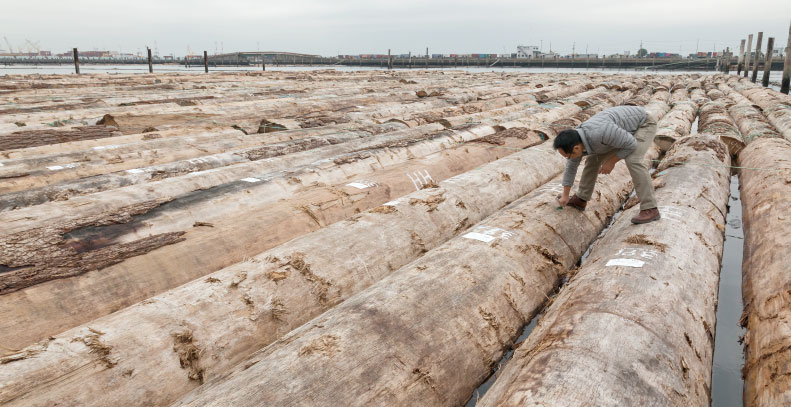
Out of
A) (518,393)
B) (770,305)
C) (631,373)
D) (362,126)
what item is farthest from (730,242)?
(362,126)

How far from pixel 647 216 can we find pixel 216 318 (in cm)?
423

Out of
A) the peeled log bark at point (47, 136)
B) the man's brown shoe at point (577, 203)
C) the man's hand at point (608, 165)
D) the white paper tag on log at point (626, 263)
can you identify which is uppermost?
the man's hand at point (608, 165)

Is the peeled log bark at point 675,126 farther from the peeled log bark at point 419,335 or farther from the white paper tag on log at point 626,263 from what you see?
the white paper tag on log at point 626,263

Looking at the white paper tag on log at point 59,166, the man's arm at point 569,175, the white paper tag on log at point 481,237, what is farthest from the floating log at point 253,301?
the white paper tag on log at point 59,166

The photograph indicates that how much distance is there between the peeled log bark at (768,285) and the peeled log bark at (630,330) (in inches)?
11.5

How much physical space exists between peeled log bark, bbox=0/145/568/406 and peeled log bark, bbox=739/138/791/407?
107 inches

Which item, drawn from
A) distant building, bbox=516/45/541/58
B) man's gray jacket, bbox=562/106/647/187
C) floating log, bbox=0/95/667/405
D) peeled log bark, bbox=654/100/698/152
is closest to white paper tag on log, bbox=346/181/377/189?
floating log, bbox=0/95/667/405

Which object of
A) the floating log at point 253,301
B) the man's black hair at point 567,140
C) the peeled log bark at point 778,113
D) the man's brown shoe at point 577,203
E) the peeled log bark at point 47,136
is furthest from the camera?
the peeled log bark at point 778,113

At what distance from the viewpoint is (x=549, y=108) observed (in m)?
14.1

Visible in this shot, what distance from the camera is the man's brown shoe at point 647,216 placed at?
15.9 feet

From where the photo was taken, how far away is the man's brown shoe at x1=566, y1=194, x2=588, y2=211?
18.1 ft

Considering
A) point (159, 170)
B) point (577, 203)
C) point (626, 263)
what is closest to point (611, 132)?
point (577, 203)

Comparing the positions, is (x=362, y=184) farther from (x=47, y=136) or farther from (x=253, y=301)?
(x=47, y=136)

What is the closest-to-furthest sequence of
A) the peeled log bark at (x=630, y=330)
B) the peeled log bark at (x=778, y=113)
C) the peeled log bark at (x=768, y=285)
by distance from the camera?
the peeled log bark at (x=630, y=330) < the peeled log bark at (x=768, y=285) < the peeled log bark at (x=778, y=113)
